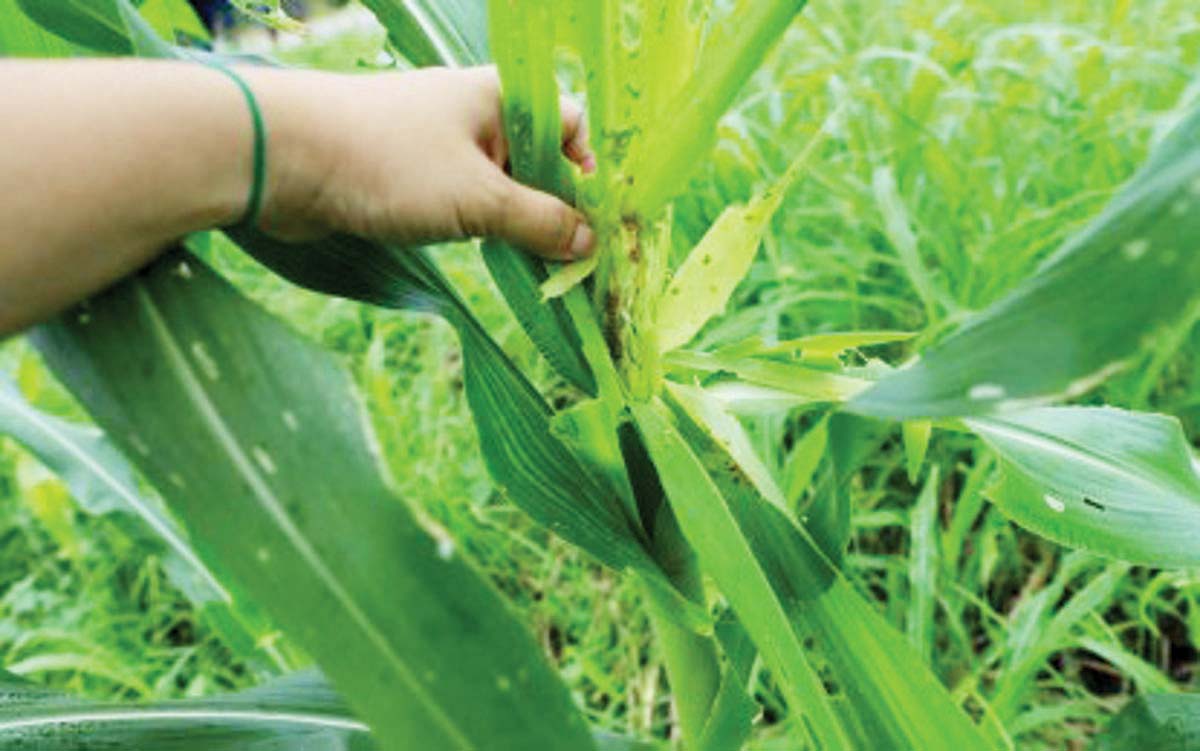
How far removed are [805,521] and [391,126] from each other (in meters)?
0.28

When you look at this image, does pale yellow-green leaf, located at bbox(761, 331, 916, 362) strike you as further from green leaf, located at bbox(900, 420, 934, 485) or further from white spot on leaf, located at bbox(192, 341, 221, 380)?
white spot on leaf, located at bbox(192, 341, 221, 380)

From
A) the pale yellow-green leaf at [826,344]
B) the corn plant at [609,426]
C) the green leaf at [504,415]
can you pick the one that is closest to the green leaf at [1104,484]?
the corn plant at [609,426]

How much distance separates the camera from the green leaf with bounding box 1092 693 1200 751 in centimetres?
60

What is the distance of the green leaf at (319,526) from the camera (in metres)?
0.33

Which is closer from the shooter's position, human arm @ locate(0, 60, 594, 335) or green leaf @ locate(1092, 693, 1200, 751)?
human arm @ locate(0, 60, 594, 335)

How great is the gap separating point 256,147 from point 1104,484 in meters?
0.48

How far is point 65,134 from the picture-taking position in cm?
35

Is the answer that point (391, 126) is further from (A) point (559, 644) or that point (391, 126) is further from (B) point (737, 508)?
(A) point (559, 644)

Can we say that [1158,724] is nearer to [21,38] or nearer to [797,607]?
[797,607]

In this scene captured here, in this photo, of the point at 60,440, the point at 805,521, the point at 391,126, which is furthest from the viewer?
the point at 60,440

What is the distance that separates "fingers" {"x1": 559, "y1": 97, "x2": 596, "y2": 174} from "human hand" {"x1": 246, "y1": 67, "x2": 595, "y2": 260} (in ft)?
0.16

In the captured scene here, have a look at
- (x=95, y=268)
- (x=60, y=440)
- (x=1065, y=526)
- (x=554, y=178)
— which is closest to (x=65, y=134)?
(x=95, y=268)

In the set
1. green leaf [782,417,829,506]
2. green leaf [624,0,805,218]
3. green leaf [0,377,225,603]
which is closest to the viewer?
green leaf [624,0,805,218]

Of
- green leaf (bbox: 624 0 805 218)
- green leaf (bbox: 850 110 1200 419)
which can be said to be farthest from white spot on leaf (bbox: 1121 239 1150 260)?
green leaf (bbox: 624 0 805 218)
